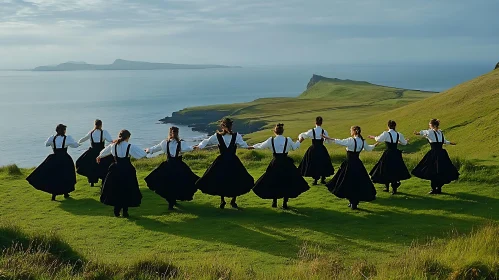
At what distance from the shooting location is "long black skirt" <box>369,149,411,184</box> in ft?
54.4

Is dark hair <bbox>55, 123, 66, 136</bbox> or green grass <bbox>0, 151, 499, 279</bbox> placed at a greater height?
dark hair <bbox>55, 123, 66, 136</bbox>

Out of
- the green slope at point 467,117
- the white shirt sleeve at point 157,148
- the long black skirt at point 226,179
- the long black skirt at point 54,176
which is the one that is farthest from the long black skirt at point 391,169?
the long black skirt at point 54,176

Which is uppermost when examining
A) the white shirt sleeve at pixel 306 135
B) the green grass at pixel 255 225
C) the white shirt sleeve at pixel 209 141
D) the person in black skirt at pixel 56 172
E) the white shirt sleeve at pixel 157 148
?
the white shirt sleeve at pixel 306 135

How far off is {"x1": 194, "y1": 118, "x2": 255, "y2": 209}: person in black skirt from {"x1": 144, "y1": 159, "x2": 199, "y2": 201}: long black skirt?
36 centimetres

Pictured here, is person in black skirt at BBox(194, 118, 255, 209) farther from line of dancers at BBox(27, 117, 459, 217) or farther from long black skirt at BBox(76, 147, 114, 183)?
long black skirt at BBox(76, 147, 114, 183)

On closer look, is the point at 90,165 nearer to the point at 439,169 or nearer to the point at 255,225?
the point at 255,225

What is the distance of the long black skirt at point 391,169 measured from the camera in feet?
54.4

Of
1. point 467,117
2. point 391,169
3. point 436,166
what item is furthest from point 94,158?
point 467,117

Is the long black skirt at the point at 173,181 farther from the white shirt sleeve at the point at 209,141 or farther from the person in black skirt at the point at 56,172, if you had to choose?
the person in black skirt at the point at 56,172

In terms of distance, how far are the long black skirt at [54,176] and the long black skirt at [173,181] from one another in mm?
3608

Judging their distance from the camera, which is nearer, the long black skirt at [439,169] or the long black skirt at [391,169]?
the long black skirt at [439,169]

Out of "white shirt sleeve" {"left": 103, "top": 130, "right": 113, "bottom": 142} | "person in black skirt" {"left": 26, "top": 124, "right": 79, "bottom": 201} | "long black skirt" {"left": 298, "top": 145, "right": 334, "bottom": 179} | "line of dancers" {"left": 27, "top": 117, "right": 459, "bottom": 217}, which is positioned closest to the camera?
"line of dancers" {"left": 27, "top": 117, "right": 459, "bottom": 217}

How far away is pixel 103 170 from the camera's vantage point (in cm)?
1798

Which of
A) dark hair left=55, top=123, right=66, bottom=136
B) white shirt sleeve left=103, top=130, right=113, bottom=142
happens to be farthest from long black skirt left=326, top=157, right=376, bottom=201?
dark hair left=55, top=123, right=66, bottom=136
